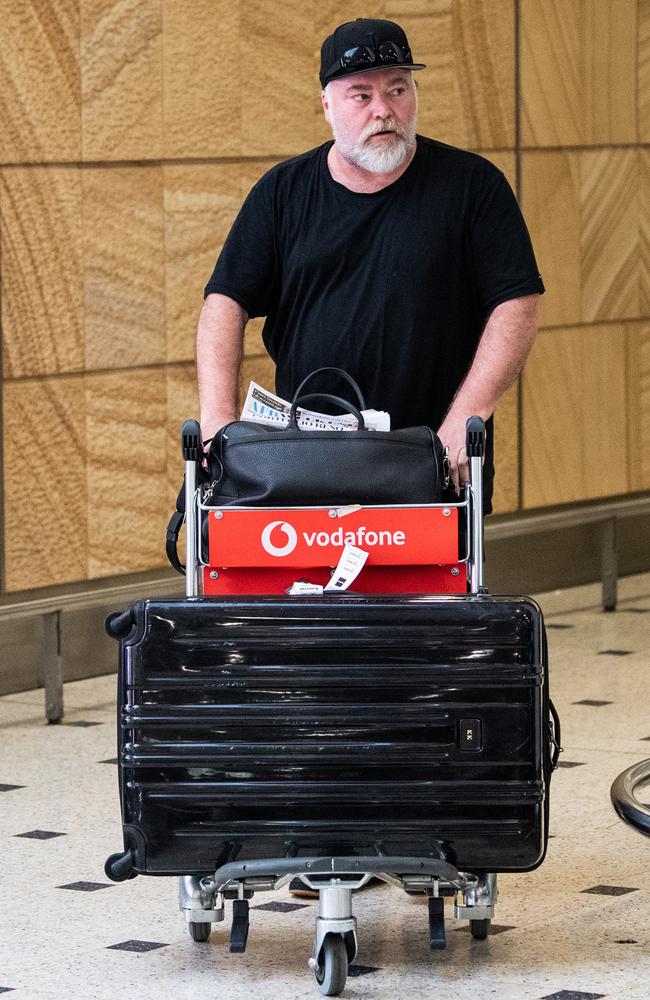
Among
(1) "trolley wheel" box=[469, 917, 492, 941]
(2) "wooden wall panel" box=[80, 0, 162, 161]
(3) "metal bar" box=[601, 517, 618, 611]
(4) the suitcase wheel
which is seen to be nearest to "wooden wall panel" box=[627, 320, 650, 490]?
(3) "metal bar" box=[601, 517, 618, 611]

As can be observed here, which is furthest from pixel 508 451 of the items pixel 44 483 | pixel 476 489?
pixel 476 489

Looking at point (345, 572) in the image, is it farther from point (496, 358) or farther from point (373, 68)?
point (373, 68)

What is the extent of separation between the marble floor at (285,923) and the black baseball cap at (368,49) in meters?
1.57

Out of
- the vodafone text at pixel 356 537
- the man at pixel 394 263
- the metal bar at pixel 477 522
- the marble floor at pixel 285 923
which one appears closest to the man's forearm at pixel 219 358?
the man at pixel 394 263

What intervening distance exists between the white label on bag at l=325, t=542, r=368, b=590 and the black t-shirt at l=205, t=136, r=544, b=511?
0.47m

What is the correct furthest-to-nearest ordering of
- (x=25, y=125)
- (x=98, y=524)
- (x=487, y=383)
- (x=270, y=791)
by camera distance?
(x=98, y=524)
(x=25, y=125)
(x=487, y=383)
(x=270, y=791)

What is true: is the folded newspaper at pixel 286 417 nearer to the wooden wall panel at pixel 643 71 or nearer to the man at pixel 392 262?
the man at pixel 392 262

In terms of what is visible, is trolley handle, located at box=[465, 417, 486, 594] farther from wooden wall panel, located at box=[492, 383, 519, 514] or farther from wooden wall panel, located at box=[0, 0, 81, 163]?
wooden wall panel, located at box=[492, 383, 519, 514]

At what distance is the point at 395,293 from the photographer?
3.50m

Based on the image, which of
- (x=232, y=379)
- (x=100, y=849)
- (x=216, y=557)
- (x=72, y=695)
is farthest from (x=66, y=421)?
(x=216, y=557)

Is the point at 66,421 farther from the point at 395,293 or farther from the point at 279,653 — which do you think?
the point at 279,653

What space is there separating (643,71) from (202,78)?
9.12ft

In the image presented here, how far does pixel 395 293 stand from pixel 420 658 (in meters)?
0.81

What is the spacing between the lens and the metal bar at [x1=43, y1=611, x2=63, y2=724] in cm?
557
